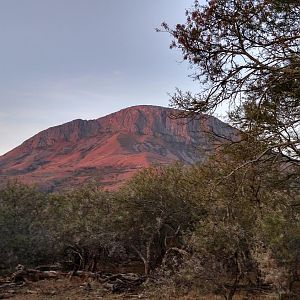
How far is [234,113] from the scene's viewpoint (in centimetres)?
679

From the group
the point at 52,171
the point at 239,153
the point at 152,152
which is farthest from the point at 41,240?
the point at 152,152

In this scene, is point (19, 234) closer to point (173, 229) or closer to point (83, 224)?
point (83, 224)

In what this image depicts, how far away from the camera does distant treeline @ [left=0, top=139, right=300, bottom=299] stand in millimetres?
12039

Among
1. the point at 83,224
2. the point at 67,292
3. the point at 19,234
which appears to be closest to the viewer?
the point at 67,292

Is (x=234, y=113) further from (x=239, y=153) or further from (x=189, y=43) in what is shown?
(x=189, y=43)

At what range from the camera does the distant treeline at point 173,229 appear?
12039 mm

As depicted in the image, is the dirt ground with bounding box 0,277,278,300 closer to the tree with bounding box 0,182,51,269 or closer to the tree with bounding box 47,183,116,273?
the tree with bounding box 0,182,51,269

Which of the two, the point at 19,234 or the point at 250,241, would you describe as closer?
the point at 250,241

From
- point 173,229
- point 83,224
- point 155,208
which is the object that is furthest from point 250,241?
point 83,224

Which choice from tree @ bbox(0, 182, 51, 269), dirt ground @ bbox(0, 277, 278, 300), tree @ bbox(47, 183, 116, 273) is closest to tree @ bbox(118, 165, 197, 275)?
tree @ bbox(47, 183, 116, 273)

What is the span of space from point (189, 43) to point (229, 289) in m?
11.4

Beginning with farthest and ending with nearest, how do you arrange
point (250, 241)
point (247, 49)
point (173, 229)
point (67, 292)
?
point (173, 229)
point (67, 292)
point (250, 241)
point (247, 49)

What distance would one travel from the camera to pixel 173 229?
23.5 m

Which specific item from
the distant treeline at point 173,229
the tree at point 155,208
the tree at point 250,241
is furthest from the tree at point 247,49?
the tree at point 155,208
